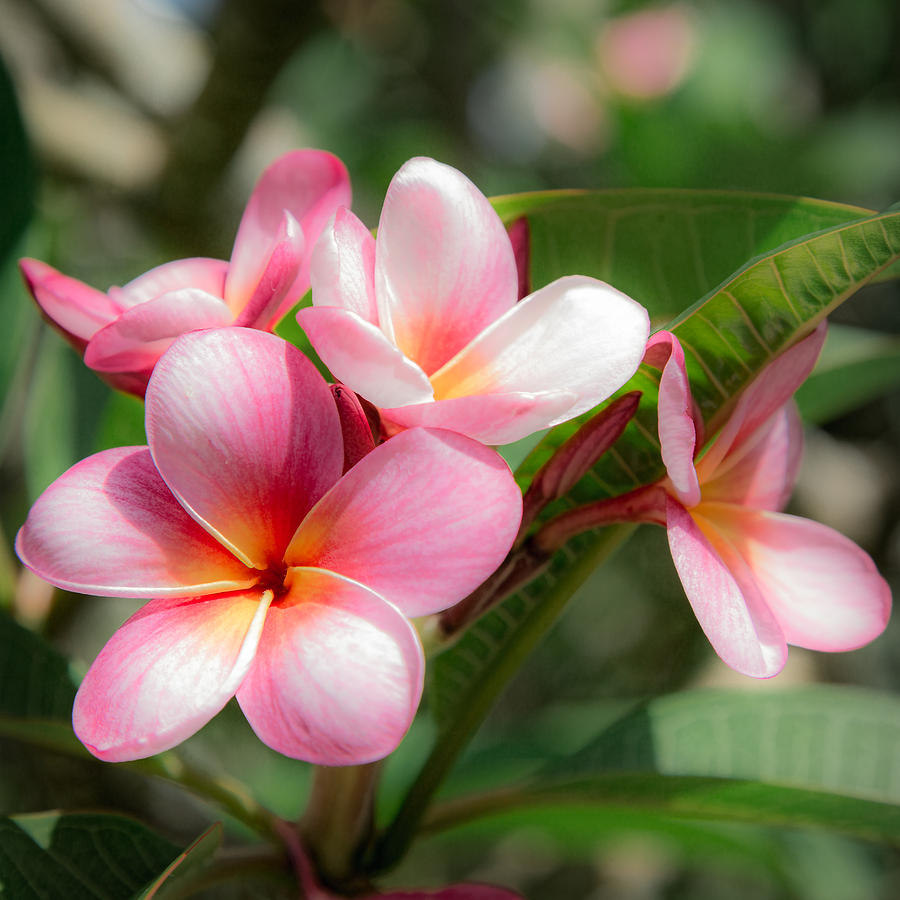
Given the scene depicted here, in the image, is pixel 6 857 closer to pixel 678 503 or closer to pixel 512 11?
pixel 678 503

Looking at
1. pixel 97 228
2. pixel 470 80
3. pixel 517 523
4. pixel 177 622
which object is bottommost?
pixel 97 228

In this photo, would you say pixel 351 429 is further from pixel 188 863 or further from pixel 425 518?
pixel 188 863

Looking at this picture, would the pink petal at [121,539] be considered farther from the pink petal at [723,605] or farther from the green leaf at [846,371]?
the green leaf at [846,371]

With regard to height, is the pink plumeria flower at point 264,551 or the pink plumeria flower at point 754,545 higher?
the pink plumeria flower at point 754,545

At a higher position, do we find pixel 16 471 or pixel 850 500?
pixel 850 500

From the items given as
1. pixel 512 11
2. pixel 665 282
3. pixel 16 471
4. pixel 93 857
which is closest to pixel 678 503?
pixel 665 282

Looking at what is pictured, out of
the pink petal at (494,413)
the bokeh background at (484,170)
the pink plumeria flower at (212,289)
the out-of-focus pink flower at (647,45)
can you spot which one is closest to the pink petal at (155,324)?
the pink plumeria flower at (212,289)

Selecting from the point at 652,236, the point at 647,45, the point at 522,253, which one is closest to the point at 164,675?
the point at 522,253
